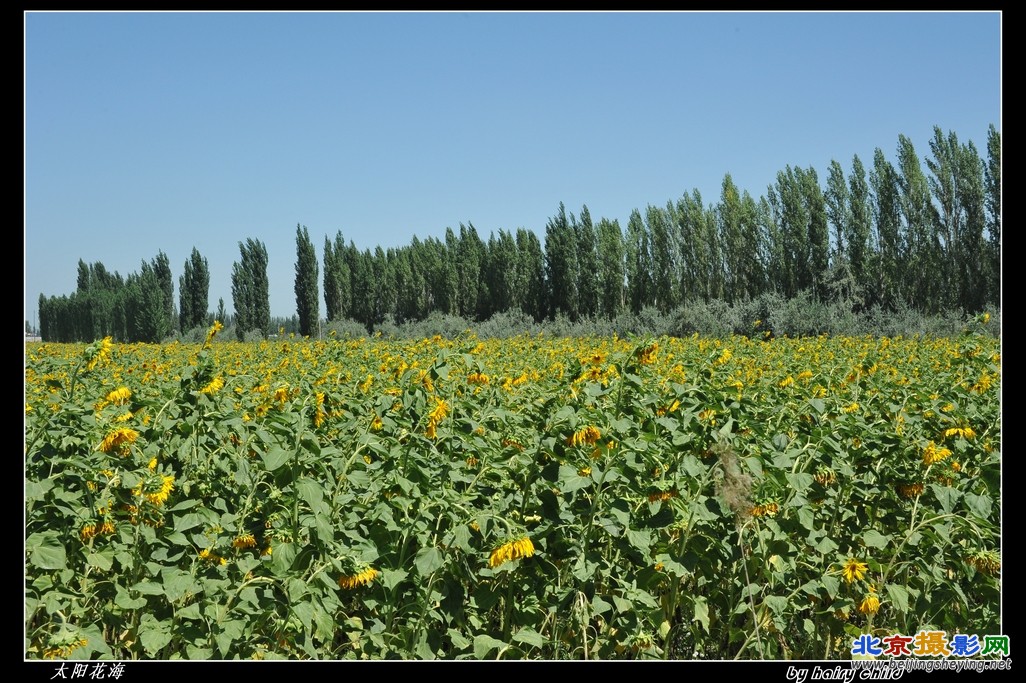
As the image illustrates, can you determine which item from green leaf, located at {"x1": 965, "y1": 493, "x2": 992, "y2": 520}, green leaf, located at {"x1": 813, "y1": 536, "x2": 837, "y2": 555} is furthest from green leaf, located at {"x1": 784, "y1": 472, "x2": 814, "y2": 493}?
green leaf, located at {"x1": 965, "y1": 493, "x2": 992, "y2": 520}

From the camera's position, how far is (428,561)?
2287 mm

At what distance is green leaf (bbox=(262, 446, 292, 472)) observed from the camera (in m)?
2.26

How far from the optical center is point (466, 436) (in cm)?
290

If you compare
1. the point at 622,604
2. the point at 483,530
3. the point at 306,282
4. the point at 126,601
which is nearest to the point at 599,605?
the point at 622,604

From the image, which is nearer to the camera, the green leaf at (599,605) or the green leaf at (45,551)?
the green leaf at (45,551)

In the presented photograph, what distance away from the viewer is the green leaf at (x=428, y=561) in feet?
7.47

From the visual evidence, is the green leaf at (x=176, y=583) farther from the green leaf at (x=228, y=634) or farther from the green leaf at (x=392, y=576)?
the green leaf at (x=392, y=576)

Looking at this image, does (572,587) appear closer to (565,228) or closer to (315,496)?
(315,496)

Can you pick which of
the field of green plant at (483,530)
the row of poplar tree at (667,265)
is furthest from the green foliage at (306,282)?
the field of green plant at (483,530)

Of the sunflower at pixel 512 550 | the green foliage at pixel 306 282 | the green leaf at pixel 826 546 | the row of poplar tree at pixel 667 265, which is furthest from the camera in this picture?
the green foliage at pixel 306 282

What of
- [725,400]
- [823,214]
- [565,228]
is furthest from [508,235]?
[725,400]

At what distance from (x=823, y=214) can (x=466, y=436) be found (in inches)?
1207

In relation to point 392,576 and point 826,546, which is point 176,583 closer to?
point 392,576

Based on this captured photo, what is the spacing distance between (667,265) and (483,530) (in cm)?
3227
